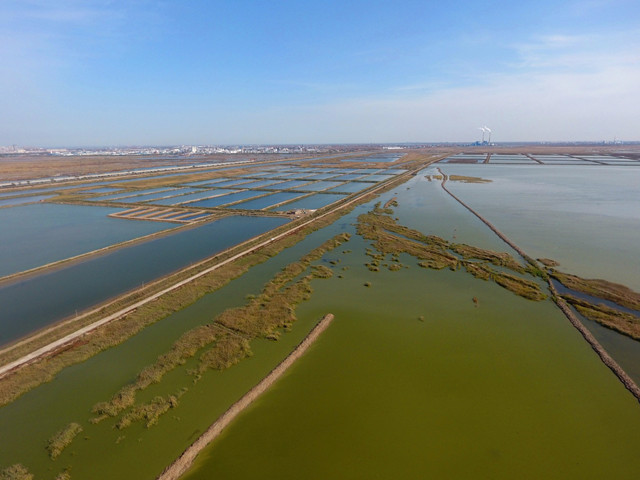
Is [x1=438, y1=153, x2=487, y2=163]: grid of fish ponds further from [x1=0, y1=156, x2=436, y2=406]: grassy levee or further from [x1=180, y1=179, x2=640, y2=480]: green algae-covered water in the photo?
[x1=180, y1=179, x2=640, y2=480]: green algae-covered water

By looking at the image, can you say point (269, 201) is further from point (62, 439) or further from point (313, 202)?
point (62, 439)

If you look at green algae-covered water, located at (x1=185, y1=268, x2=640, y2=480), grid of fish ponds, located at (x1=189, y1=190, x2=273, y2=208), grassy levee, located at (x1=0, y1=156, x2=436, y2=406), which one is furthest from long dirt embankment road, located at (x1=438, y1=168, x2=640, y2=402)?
grid of fish ponds, located at (x1=189, y1=190, x2=273, y2=208)

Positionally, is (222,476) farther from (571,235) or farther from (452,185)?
(452,185)

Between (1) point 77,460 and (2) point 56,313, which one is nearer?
(1) point 77,460

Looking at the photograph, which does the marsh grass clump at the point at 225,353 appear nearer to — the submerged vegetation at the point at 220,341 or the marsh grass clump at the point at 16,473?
the submerged vegetation at the point at 220,341

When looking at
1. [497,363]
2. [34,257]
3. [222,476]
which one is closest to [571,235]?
[497,363]
